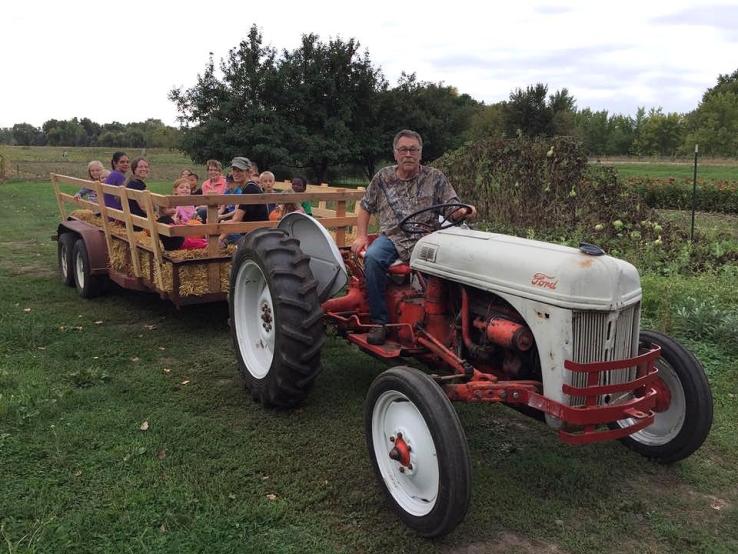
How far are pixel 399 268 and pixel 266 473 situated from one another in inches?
57.6

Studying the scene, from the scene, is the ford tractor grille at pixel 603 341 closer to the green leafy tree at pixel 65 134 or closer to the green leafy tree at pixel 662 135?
the green leafy tree at pixel 662 135

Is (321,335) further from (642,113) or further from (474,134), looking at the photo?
(642,113)

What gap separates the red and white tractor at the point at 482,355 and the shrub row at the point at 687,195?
1326 cm

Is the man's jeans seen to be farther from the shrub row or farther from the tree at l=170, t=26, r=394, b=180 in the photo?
the tree at l=170, t=26, r=394, b=180

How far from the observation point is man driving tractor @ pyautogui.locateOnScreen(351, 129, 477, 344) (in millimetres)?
3977

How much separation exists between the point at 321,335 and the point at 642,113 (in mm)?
78585

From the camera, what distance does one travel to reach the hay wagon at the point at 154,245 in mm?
5387

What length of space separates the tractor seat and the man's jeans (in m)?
0.03

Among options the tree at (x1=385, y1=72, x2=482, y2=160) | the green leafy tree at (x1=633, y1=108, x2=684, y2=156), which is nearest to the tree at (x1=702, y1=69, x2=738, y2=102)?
the green leafy tree at (x1=633, y1=108, x2=684, y2=156)

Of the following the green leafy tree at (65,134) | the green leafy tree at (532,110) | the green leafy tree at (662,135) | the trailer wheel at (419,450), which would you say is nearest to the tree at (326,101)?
the green leafy tree at (532,110)

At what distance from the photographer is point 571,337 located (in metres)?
2.79

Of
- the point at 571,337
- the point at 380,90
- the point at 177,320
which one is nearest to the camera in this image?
the point at 571,337

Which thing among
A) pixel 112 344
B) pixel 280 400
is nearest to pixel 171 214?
pixel 112 344

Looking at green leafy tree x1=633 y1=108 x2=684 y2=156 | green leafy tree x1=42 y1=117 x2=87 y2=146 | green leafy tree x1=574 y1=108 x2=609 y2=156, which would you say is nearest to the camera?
green leafy tree x1=633 y1=108 x2=684 y2=156
